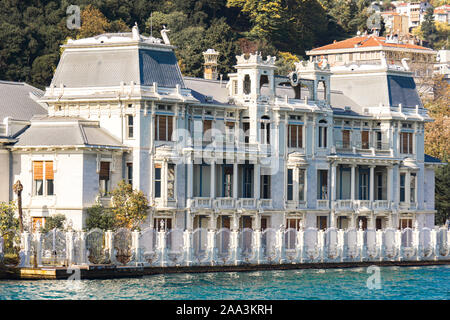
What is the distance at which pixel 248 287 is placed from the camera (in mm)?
67938

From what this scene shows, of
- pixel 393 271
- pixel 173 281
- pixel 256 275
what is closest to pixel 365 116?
pixel 393 271

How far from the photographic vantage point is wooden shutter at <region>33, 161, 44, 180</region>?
74312 millimetres

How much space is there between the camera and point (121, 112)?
75.9 meters

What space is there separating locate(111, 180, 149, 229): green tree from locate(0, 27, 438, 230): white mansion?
84cm

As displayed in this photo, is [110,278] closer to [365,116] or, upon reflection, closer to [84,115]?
[84,115]

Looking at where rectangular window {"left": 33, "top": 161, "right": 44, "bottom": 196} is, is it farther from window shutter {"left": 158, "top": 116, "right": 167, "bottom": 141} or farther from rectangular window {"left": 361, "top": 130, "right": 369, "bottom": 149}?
rectangular window {"left": 361, "top": 130, "right": 369, "bottom": 149}

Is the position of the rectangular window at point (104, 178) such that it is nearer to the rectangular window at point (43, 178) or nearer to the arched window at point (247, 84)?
the rectangular window at point (43, 178)

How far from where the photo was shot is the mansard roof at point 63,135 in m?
73.5

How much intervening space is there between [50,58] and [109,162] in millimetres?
30643

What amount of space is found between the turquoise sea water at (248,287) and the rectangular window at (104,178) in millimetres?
6555

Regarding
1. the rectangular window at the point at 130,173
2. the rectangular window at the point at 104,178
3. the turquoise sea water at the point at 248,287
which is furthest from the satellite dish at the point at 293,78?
the rectangular window at the point at 104,178

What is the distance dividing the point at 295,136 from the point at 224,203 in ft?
22.8

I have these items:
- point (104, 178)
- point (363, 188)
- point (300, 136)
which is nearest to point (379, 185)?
point (363, 188)

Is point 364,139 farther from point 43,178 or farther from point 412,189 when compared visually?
point 43,178
